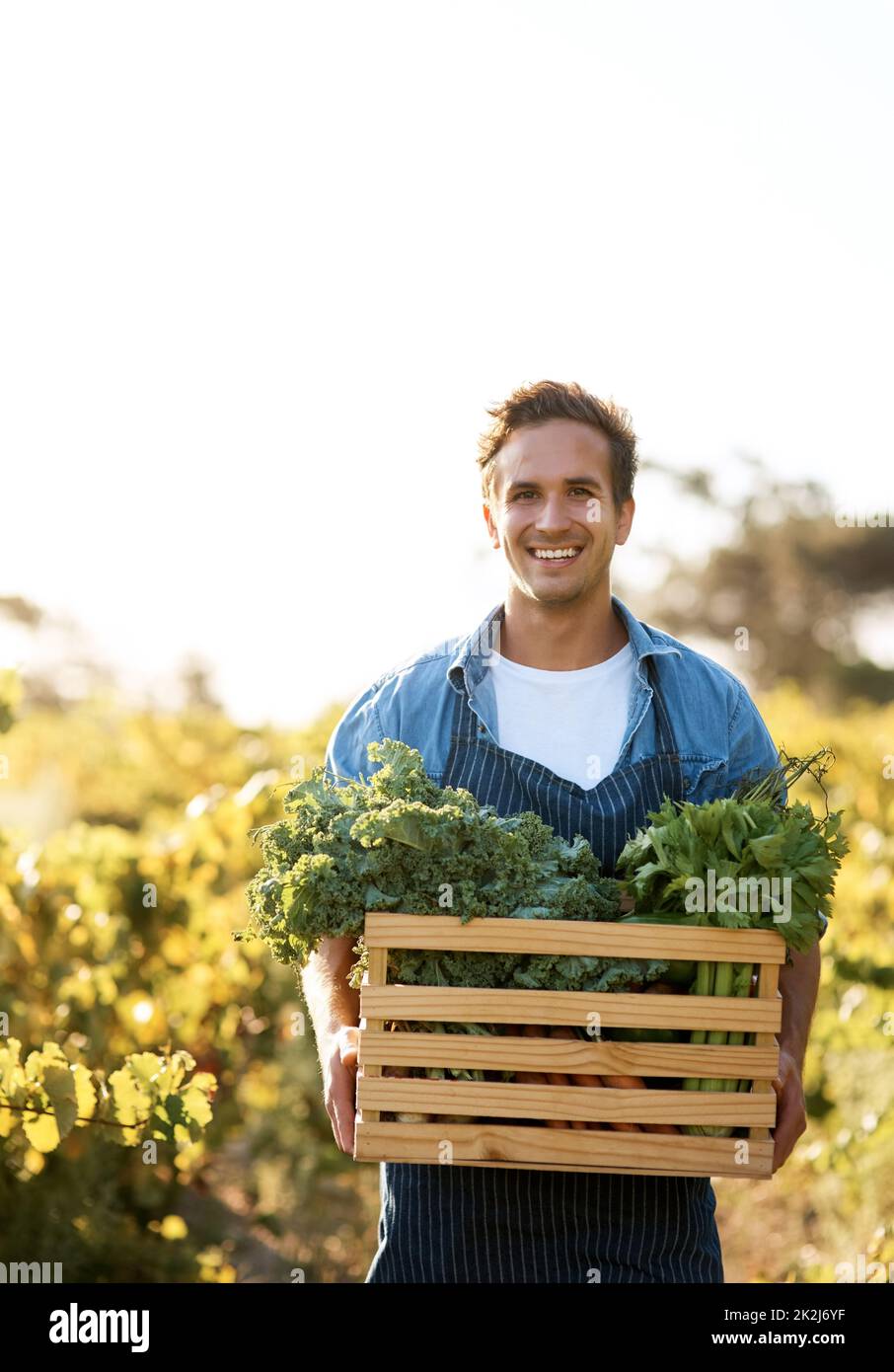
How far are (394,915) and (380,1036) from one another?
216 millimetres

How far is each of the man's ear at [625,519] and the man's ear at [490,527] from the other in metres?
0.29

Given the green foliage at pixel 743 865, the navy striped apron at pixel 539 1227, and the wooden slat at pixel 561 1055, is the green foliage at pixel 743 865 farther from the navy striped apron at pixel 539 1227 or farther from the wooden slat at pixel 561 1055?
the navy striped apron at pixel 539 1227

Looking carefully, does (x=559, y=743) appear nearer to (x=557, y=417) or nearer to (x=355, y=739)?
(x=355, y=739)

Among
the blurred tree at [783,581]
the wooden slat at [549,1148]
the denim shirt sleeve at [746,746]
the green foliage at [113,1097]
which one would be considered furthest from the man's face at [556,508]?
the blurred tree at [783,581]

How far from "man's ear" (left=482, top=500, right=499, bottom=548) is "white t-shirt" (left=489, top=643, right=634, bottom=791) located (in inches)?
10.6

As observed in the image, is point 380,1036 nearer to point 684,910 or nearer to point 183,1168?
point 684,910

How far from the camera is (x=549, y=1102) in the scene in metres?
2.54

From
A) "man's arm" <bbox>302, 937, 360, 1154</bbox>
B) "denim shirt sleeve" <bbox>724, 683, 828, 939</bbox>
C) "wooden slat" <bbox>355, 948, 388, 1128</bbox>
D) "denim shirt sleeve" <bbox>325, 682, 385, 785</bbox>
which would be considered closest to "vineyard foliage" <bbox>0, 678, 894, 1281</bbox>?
"man's arm" <bbox>302, 937, 360, 1154</bbox>

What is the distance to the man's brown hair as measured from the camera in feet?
11.0

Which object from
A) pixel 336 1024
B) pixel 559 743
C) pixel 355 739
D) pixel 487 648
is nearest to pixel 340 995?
pixel 336 1024

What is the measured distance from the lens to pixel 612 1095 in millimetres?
2533

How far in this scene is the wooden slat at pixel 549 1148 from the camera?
2.55m

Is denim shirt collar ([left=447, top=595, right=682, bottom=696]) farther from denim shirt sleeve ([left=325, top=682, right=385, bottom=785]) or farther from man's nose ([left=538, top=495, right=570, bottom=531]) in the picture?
man's nose ([left=538, top=495, right=570, bottom=531])

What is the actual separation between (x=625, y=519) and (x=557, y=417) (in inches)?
12.7
